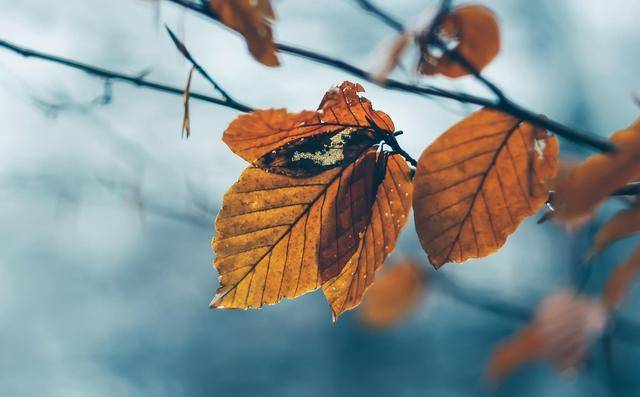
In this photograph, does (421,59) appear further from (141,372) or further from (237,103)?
(141,372)

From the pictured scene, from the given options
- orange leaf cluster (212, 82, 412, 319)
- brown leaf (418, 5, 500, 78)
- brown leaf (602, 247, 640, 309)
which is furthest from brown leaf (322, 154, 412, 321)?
brown leaf (602, 247, 640, 309)

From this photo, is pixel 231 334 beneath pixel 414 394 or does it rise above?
above

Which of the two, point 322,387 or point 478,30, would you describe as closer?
point 478,30

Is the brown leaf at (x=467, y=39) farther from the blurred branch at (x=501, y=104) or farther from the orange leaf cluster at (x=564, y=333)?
the orange leaf cluster at (x=564, y=333)

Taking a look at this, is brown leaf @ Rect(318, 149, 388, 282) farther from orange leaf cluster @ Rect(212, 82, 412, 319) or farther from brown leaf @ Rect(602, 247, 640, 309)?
brown leaf @ Rect(602, 247, 640, 309)

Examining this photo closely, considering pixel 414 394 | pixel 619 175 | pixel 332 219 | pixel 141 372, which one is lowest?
pixel 619 175

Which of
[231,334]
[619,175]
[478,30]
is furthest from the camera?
[231,334]

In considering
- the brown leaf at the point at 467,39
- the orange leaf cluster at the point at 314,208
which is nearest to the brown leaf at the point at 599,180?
the brown leaf at the point at 467,39

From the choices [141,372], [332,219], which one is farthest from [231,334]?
[332,219]
